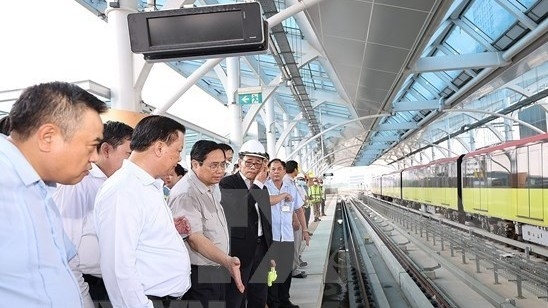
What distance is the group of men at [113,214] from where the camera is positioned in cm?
145

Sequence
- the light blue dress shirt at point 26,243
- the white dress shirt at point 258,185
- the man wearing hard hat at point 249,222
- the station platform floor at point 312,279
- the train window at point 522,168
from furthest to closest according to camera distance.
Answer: the train window at point 522,168
the station platform floor at point 312,279
the white dress shirt at point 258,185
the man wearing hard hat at point 249,222
the light blue dress shirt at point 26,243

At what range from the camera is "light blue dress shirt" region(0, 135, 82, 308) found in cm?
137

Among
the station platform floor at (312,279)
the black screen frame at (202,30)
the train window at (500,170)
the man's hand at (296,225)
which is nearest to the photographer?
the black screen frame at (202,30)

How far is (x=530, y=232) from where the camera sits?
13.7 meters

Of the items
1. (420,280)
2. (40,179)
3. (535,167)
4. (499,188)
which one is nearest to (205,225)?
(40,179)

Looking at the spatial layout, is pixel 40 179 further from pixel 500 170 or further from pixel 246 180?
pixel 500 170

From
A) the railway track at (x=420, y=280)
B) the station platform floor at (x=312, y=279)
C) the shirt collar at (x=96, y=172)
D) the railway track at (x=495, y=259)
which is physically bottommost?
the railway track at (x=420, y=280)

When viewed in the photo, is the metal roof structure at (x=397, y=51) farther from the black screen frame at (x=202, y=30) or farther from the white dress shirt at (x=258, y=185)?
the white dress shirt at (x=258, y=185)

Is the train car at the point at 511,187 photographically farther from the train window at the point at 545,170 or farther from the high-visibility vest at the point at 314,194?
the high-visibility vest at the point at 314,194

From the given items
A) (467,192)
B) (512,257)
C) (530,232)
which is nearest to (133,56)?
(512,257)


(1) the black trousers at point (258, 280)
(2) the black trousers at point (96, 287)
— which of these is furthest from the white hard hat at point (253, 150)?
(2) the black trousers at point (96, 287)

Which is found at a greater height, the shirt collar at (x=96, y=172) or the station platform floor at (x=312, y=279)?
the shirt collar at (x=96, y=172)

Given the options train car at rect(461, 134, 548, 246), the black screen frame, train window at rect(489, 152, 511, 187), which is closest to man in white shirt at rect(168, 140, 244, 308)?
the black screen frame

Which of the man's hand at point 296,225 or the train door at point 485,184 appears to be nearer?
the man's hand at point 296,225
